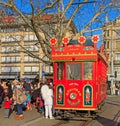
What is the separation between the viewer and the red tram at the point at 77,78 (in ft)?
46.6

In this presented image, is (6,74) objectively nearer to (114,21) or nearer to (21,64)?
(21,64)

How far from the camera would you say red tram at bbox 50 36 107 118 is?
14.2m

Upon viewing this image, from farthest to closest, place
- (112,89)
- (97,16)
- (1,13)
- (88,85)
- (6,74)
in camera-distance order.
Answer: (6,74) < (112,89) < (97,16) < (1,13) < (88,85)

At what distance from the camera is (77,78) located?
1436 cm

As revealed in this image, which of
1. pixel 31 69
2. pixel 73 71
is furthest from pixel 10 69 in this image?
pixel 73 71

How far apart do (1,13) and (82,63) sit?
6739mm

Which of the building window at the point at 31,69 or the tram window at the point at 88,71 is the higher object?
the building window at the point at 31,69

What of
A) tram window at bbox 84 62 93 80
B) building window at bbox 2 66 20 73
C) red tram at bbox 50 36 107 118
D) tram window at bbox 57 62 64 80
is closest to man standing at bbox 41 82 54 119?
red tram at bbox 50 36 107 118

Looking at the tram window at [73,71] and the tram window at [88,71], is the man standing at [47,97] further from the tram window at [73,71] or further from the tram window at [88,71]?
the tram window at [88,71]

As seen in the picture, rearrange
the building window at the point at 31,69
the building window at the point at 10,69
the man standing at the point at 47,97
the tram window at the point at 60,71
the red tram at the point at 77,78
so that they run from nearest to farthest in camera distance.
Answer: the red tram at the point at 77,78
the tram window at the point at 60,71
the man standing at the point at 47,97
the building window at the point at 31,69
the building window at the point at 10,69

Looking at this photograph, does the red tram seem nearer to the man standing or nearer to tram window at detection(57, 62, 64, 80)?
tram window at detection(57, 62, 64, 80)

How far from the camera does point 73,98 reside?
1428 centimetres

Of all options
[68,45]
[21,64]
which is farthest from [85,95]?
[21,64]

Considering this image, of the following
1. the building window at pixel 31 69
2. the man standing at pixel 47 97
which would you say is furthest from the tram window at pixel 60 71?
the building window at pixel 31 69
